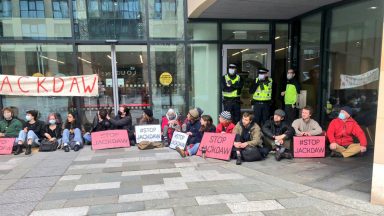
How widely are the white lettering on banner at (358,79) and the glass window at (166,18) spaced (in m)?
4.32

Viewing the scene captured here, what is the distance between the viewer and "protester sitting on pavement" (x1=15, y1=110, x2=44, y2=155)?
7008 mm

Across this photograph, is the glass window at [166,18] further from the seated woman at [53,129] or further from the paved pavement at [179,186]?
the paved pavement at [179,186]

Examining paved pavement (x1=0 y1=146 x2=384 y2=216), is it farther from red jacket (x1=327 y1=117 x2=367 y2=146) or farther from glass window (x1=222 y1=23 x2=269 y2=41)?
glass window (x1=222 y1=23 x2=269 y2=41)

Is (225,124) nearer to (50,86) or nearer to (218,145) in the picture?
(218,145)

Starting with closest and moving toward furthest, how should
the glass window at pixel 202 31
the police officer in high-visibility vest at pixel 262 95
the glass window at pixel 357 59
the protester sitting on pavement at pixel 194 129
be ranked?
1. the glass window at pixel 357 59
2. the protester sitting on pavement at pixel 194 129
3. the police officer in high-visibility vest at pixel 262 95
4. the glass window at pixel 202 31

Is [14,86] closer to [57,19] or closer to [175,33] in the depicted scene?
[57,19]

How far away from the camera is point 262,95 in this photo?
8031 millimetres

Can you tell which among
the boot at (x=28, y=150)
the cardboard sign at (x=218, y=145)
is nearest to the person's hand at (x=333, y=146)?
the cardboard sign at (x=218, y=145)

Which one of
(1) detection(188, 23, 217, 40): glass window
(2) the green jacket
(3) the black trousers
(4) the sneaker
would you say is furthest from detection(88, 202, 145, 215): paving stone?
(1) detection(188, 23, 217, 40): glass window

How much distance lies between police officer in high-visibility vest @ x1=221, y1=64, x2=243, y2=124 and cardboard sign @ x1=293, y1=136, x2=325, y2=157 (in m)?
2.36

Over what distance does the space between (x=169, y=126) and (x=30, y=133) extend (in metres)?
3.21

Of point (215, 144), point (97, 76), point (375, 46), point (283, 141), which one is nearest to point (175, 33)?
point (97, 76)

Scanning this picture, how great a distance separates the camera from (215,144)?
249 inches

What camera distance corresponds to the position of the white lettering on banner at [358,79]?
6524 mm
